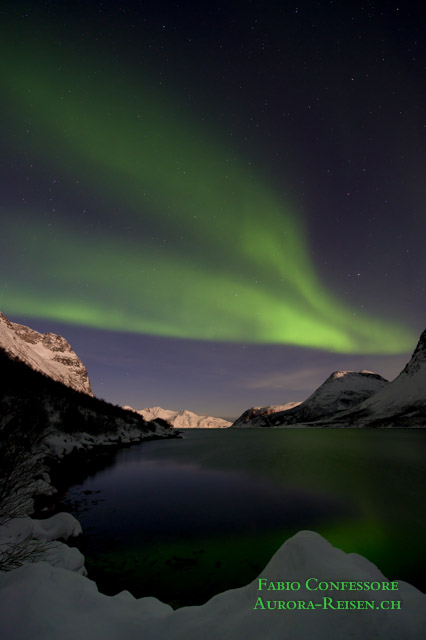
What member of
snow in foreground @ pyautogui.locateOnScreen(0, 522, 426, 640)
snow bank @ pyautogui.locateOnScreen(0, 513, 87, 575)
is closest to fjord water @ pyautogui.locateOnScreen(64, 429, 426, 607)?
snow bank @ pyautogui.locateOnScreen(0, 513, 87, 575)

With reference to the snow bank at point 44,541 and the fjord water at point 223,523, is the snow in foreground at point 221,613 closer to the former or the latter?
the snow bank at point 44,541

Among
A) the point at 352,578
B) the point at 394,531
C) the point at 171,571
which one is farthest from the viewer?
the point at 394,531

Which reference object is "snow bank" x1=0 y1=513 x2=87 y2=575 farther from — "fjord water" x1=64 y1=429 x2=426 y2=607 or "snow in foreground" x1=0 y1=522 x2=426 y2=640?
"snow in foreground" x1=0 y1=522 x2=426 y2=640

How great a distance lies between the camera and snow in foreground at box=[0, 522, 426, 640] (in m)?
3.58

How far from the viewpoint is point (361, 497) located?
60.4ft

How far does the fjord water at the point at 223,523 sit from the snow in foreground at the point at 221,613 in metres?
3.22

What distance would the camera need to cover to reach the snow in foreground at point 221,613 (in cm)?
358

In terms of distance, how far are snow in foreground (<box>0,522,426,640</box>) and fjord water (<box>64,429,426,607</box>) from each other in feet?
10.6

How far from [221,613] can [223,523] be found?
1009cm

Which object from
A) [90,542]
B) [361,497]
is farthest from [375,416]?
[90,542]

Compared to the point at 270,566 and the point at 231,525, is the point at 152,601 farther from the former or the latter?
the point at 231,525

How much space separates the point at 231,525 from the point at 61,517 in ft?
25.6

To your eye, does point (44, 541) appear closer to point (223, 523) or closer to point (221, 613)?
point (221, 613)

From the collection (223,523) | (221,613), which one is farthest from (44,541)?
(223,523)
